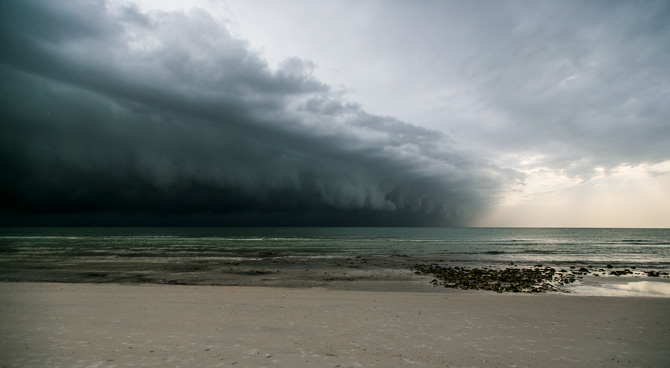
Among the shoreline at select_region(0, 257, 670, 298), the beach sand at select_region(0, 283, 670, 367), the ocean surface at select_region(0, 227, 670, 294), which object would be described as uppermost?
the beach sand at select_region(0, 283, 670, 367)

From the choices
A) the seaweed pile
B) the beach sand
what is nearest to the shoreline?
the seaweed pile

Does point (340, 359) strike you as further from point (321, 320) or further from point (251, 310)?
point (251, 310)

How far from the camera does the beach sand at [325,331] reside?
346 inches

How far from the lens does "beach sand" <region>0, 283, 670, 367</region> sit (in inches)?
346

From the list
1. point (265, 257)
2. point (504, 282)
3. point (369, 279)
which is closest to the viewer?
point (504, 282)

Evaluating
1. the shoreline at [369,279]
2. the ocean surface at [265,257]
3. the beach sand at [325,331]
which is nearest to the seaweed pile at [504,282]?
the shoreline at [369,279]

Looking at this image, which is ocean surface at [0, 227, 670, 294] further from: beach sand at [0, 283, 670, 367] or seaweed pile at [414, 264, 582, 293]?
beach sand at [0, 283, 670, 367]

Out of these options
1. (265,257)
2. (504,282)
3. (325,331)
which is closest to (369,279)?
(504,282)

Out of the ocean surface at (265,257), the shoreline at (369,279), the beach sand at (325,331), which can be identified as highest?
the beach sand at (325,331)

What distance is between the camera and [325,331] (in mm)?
11141

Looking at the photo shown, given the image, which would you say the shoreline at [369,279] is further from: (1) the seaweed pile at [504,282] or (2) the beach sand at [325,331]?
(2) the beach sand at [325,331]

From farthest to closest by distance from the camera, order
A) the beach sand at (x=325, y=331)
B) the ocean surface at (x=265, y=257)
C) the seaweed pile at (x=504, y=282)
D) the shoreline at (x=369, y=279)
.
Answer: the ocean surface at (x=265, y=257) < the shoreline at (x=369, y=279) < the seaweed pile at (x=504, y=282) < the beach sand at (x=325, y=331)

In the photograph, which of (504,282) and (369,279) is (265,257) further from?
(504,282)

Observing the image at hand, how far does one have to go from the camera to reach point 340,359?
28.6 ft
